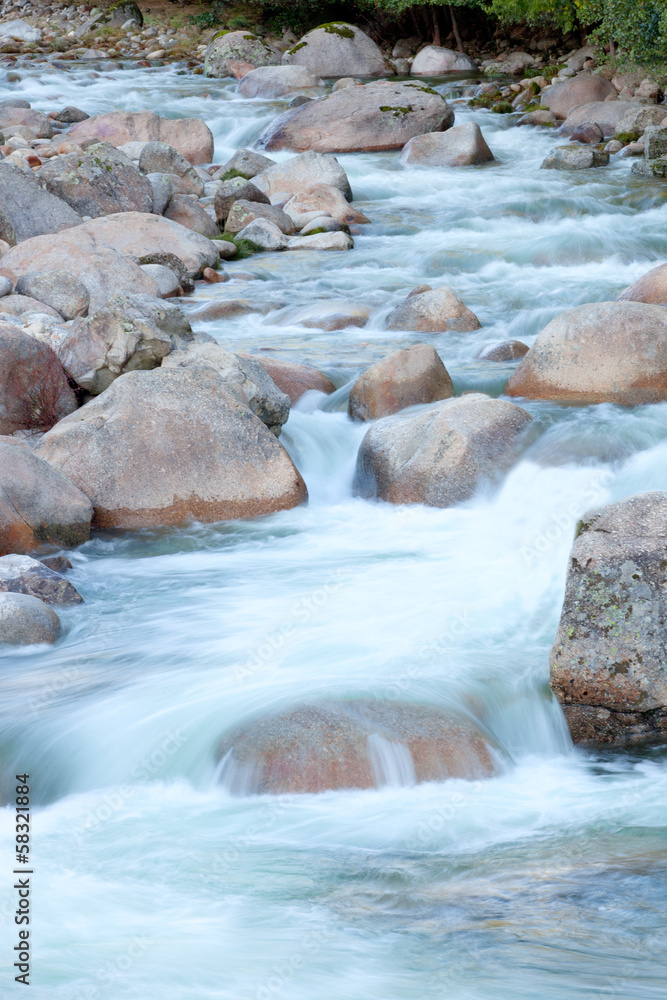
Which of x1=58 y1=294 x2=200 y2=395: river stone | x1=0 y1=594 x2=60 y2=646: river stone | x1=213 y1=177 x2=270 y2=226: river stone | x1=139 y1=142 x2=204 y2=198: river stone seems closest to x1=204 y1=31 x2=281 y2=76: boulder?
x1=139 y1=142 x2=204 y2=198: river stone

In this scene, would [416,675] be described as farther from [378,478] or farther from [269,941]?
[378,478]

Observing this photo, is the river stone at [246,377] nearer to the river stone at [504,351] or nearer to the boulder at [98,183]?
the river stone at [504,351]

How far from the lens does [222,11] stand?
32.2 metres

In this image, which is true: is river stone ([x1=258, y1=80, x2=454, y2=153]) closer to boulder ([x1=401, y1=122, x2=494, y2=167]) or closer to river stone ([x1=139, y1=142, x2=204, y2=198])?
boulder ([x1=401, y1=122, x2=494, y2=167])

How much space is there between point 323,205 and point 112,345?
25.7 ft

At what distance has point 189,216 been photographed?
13820mm

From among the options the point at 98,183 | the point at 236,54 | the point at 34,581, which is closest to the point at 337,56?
the point at 236,54

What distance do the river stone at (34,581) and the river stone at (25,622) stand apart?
0.18 meters

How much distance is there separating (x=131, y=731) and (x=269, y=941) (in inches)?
65.2

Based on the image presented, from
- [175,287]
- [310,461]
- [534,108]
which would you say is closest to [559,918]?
[310,461]

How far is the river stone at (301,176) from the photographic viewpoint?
15555 millimetres

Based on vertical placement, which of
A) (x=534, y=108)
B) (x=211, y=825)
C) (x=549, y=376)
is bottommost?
(x=211, y=825)

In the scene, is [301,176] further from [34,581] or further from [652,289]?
[34,581]

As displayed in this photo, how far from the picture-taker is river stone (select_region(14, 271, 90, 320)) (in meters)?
9.65
